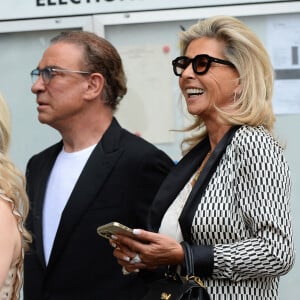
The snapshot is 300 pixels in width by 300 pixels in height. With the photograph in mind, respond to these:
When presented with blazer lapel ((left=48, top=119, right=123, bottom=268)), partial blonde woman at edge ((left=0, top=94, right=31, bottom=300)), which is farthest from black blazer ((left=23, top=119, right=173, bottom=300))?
partial blonde woman at edge ((left=0, top=94, right=31, bottom=300))

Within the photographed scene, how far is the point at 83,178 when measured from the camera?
14.4ft

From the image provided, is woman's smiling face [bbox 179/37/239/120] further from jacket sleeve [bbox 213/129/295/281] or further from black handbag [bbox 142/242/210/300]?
black handbag [bbox 142/242/210/300]

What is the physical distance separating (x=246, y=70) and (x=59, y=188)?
1.22 meters

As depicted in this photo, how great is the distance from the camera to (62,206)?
4.45 metres

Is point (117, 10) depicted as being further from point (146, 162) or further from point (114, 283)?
point (114, 283)

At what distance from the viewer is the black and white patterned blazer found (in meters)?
3.49

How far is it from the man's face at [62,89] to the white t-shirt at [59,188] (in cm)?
18

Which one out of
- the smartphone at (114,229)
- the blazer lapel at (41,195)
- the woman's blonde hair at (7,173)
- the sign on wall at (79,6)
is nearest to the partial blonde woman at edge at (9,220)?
the woman's blonde hair at (7,173)

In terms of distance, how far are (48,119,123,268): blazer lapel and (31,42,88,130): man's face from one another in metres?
0.23

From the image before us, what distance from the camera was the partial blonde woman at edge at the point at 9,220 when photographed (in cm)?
303

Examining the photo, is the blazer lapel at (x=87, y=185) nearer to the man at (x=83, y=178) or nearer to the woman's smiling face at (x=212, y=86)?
the man at (x=83, y=178)

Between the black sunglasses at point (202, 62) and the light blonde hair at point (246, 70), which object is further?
the black sunglasses at point (202, 62)

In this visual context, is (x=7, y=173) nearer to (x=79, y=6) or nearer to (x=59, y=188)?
(x=59, y=188)

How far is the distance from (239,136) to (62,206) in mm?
1171
